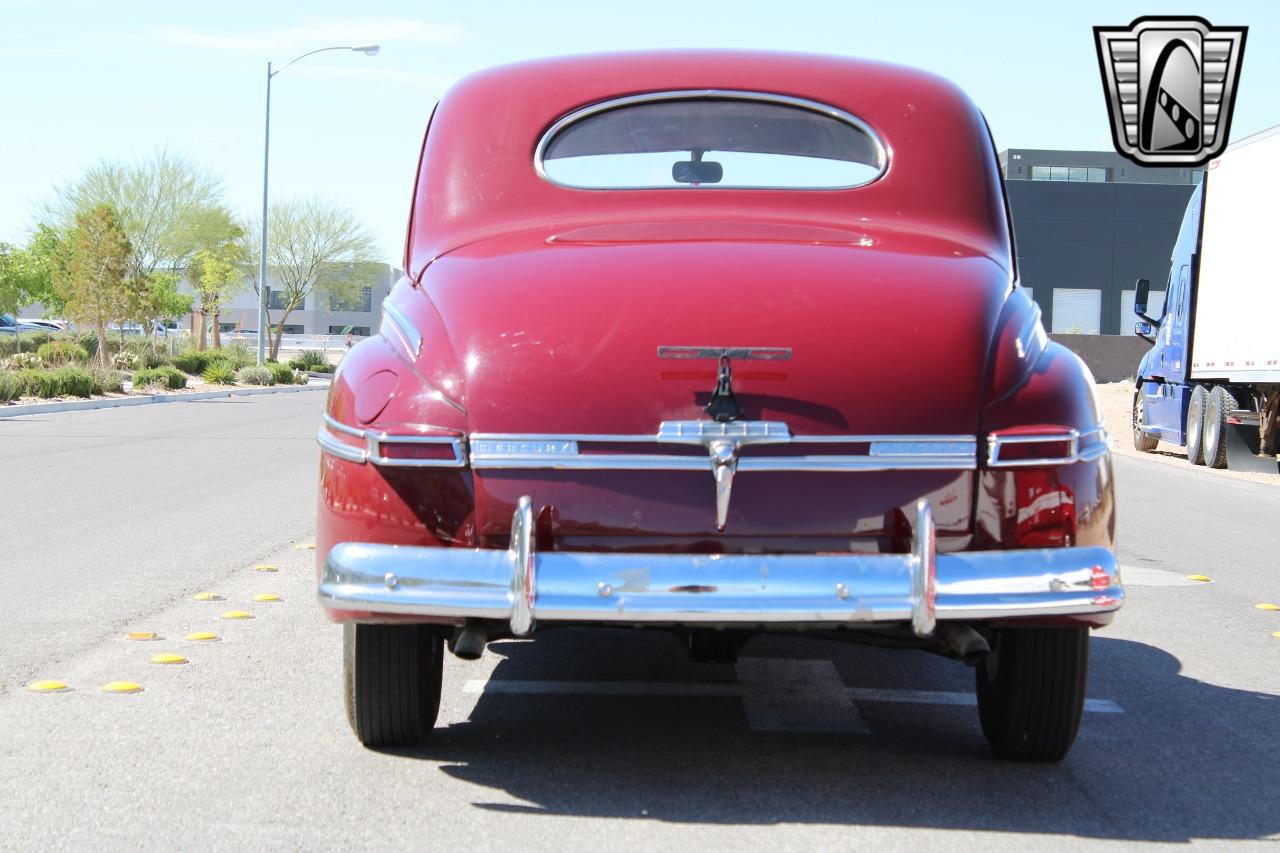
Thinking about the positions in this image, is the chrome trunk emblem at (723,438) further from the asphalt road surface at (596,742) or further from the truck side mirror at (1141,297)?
the truck side mirror at (1141,297)

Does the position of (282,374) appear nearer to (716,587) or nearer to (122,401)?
(122,401)

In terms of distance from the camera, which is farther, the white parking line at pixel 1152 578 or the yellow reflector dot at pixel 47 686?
the white parking line at pixel 1152 578

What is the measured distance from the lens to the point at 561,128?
5.06 m

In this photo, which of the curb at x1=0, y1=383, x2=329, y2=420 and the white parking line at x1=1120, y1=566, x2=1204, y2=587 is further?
the curb at x1=0, y1=383, x2=329, y2=420

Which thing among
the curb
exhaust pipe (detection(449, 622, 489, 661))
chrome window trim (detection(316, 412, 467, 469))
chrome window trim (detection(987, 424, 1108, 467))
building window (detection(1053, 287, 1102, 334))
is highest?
building window (detection(1053, 287, 1102, 334))

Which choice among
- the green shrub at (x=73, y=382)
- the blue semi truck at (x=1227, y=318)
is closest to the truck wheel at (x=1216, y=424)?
the blue semi truck at (x=1227, y=318)

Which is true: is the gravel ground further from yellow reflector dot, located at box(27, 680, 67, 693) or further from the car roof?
yellow reflector dot, located at box(27, 680, 67, 693)

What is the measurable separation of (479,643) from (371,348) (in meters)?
0.86

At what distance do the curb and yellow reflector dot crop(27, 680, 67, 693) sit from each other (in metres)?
16.1

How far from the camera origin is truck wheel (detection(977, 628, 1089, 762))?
14.0 ft

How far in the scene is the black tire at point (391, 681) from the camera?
13.9 feet

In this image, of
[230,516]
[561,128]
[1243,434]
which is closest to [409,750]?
[561,128]

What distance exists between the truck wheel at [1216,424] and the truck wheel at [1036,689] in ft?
48.1

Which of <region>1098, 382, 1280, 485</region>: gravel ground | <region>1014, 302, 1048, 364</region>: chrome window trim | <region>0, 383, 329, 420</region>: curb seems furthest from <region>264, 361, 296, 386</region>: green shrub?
<region>1014, 302, 1048, 364</region>: chrome window trim
